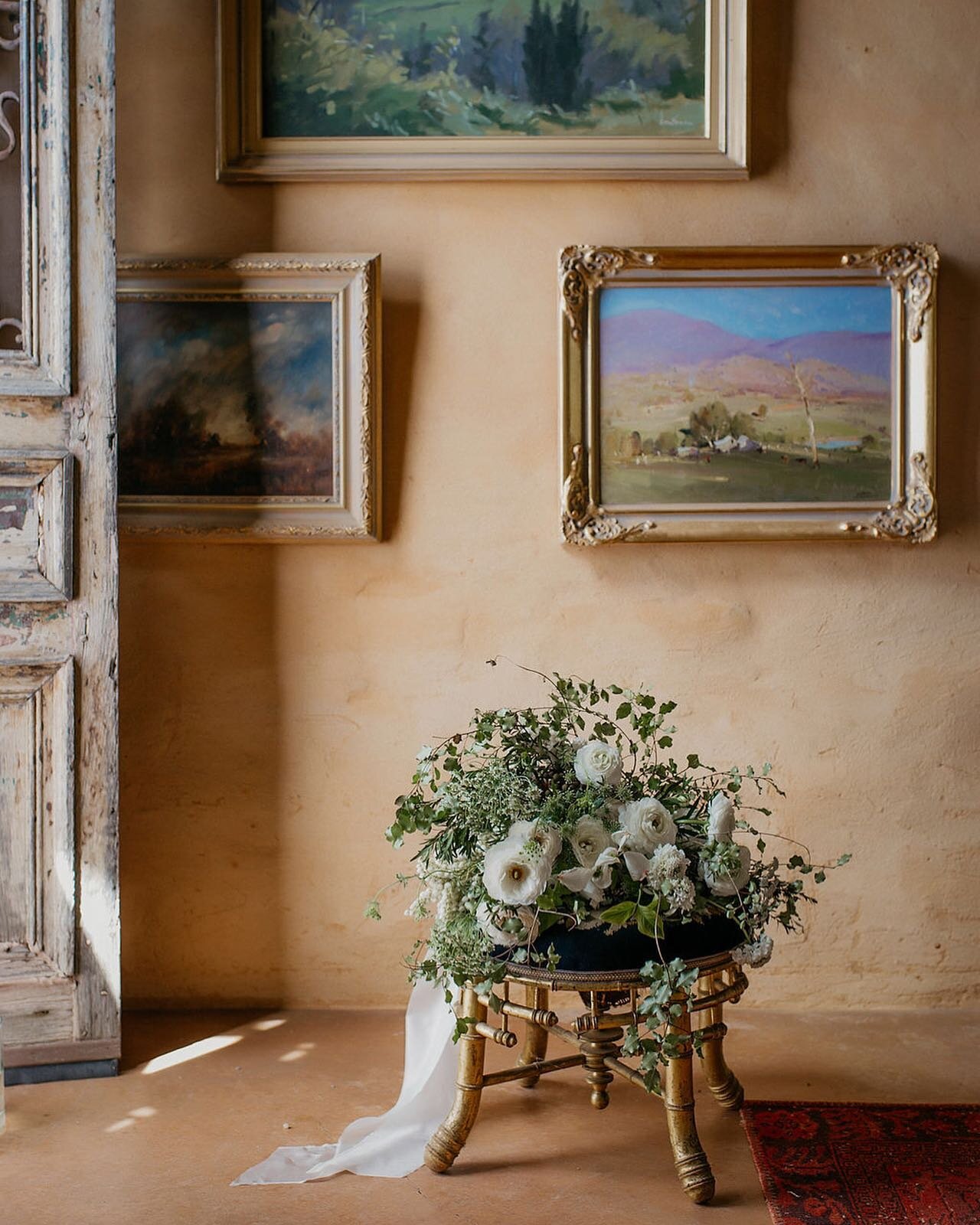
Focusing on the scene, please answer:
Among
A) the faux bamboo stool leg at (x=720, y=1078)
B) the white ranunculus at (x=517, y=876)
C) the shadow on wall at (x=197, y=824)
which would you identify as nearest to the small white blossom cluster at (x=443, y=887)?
the white ranunculus at (x=517, y=876)

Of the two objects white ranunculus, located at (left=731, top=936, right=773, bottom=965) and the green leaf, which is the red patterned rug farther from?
the green leaf

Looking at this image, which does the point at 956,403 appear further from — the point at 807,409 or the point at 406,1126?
the point at 406,1126

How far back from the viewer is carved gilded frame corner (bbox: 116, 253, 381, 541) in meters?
3.14

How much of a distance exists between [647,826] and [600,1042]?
482 millimetres

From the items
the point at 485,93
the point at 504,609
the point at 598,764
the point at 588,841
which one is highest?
the point at 485,93

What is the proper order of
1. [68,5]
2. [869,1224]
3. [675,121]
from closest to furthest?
[869,1224], [68,5], [675,121]

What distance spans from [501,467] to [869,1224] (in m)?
2.10

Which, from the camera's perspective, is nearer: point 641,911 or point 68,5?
point 641,911

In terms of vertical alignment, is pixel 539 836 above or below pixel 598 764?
below

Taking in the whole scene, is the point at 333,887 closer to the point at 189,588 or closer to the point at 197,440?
the point at 189,588

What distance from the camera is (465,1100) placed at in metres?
2.39

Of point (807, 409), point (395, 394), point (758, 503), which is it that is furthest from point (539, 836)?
point (807, 409)

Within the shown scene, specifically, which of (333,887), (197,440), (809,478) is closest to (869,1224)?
(333,887)

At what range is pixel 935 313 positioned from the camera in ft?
10.4
